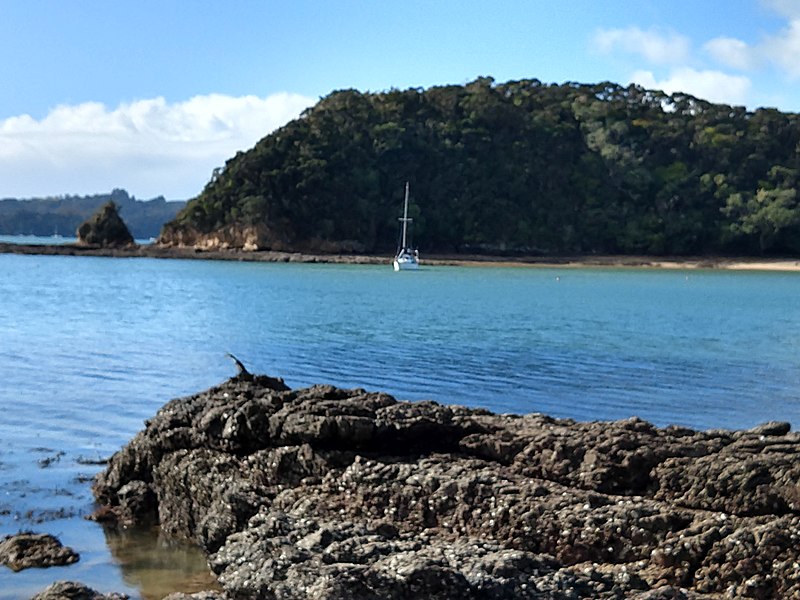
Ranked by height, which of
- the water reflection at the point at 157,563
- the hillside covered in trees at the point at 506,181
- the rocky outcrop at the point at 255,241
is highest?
the hillside covered in trees at the point at 506,181

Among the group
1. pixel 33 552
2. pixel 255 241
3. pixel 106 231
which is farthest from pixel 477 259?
pixel 33 552

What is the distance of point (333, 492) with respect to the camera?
21.6 ft

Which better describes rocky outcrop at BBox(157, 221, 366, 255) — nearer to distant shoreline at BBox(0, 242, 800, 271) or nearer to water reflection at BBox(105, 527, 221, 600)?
distant shoreline at BBox(0, 242, 800, 271)

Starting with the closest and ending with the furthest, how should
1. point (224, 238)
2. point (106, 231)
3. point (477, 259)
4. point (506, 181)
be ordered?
1. point (224, 238)
2. point (477, 259)
3. point (106, 231)
4. point (506, 181)

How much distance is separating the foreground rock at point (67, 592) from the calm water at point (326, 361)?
1.95ft

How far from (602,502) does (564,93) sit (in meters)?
111

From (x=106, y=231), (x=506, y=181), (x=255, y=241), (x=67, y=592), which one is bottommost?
(x=67, y=592)

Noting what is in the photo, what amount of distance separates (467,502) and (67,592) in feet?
8.23

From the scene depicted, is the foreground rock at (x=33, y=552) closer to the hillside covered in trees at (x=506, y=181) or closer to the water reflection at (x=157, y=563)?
the water reflection at (x=157, y=563)

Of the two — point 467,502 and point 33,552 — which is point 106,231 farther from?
point 467,502

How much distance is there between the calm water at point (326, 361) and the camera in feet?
29.8

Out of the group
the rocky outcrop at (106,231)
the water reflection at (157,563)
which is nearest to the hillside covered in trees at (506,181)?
the rocky outcrop at (106,231)

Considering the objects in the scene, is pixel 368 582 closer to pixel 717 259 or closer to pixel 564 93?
pixel 717 259

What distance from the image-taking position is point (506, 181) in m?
98.4
